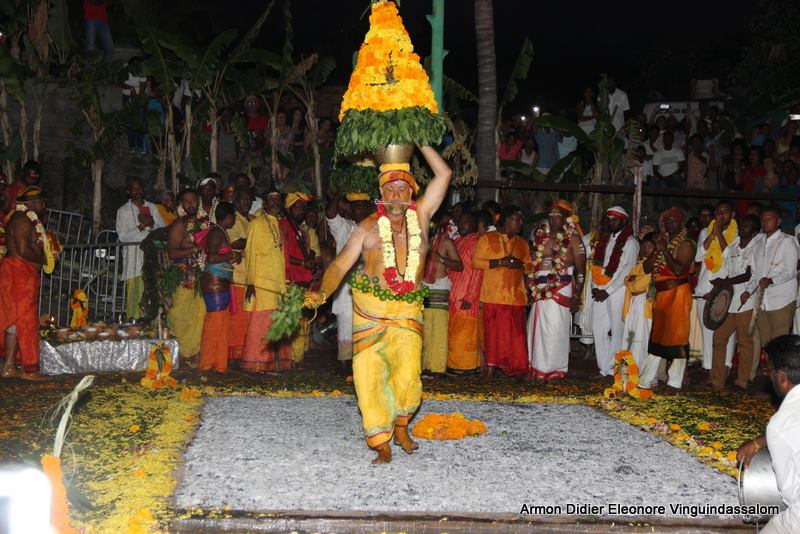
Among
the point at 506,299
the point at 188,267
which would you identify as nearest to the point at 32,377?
the point at 188,267

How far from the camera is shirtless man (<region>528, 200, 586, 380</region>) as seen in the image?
10.8 meters

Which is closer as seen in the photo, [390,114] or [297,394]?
[390,114]

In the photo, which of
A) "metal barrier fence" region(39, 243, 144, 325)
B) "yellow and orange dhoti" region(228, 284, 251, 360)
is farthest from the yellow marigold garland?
"metal barrier fence" region(39, 243, 144, 325)

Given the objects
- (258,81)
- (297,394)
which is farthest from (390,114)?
(258,81)

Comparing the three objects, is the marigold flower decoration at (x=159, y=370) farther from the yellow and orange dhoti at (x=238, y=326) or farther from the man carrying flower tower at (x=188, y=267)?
the man carrying flower tower at (x=188, y=267)

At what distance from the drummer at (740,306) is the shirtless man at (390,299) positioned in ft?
17.7

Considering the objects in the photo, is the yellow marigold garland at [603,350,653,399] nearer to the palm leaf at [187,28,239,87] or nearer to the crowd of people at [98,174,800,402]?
the crowd of people at [98,174,800,402]

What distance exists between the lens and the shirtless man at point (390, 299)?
648 centimetres

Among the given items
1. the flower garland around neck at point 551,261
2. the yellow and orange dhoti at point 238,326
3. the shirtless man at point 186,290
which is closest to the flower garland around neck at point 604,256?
the flower garland around neck at point 551,261

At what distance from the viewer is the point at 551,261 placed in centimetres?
1083

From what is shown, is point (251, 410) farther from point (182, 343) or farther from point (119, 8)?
point (119, 8)

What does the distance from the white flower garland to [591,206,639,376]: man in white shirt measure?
5.20 m

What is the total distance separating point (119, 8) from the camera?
18.1 metres

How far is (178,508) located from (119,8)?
15544 mm
